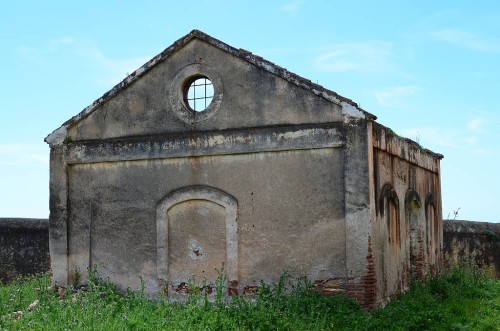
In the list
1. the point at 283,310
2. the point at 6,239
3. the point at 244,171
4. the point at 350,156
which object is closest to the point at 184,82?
the point at 244,171

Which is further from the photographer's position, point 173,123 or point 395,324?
point 173,123

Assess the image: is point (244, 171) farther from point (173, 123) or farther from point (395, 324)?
point (395, 324)

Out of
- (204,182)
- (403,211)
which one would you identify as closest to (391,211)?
(403,211)

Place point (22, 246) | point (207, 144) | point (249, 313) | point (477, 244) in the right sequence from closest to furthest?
point (249, 313)
point (207, 144)
point (22, 246)
point (477, 244)

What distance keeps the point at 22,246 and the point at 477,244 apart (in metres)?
12.9

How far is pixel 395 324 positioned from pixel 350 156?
2880 mm

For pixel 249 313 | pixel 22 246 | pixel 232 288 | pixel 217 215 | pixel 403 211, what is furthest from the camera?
pixel 22 246

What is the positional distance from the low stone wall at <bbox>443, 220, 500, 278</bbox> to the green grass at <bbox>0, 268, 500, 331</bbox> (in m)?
5.63

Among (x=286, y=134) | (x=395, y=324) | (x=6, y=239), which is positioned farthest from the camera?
(x=6, y=239)

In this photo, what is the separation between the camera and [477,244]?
1973cm

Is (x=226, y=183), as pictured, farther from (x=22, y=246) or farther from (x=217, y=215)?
(x=22, y=246)

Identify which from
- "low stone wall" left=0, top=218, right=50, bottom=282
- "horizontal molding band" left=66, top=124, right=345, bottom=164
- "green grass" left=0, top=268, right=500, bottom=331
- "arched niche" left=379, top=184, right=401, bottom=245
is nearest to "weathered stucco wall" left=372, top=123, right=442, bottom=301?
"arched niche" left=379, top=184, right=401, bottom=245

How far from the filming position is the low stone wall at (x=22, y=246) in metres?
19.0

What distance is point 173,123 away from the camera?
→ 43.3ft
